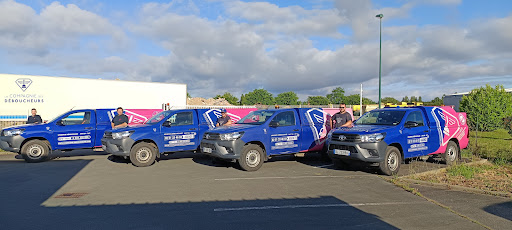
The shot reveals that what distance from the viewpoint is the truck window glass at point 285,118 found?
10.5 metres

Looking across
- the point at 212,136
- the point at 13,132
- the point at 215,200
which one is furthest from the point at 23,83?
the point at 215,200

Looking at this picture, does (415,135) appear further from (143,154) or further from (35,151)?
(35,151)

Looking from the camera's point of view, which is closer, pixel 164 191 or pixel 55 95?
pixel 164 191

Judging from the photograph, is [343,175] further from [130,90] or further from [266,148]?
[130,90]

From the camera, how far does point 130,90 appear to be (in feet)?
71.2

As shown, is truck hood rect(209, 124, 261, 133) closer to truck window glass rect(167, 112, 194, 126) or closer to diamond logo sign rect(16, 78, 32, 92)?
truck window glass rect(167, 112, 194, 126)

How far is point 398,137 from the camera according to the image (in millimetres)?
9141

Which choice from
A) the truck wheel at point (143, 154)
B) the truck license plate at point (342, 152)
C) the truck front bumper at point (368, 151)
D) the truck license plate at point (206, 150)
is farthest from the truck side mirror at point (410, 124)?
the truck wheel at point (143, 154)

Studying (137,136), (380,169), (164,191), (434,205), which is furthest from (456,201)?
(137,136)

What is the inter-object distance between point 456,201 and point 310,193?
2.67 meters

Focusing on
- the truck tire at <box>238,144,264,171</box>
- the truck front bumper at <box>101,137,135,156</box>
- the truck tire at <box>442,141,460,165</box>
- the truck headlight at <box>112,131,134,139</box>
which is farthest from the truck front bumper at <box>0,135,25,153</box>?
the truck tire at <box>442,141,460,165</box>

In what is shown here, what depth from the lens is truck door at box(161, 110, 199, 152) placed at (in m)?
11.1

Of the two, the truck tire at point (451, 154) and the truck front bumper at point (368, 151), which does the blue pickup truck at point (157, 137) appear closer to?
the truck front bumper at point (368, 151)

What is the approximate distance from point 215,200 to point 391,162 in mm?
4940
